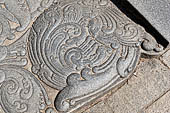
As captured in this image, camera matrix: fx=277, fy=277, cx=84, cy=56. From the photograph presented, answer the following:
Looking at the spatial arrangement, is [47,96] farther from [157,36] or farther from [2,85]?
[157,36]

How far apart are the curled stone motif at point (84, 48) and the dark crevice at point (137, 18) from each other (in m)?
0.04

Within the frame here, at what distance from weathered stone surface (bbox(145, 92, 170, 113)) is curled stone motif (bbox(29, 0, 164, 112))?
30 cm

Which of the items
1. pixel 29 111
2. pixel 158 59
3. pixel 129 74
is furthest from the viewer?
pixel 158 59

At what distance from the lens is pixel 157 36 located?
2.31 m

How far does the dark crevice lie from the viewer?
2299 millimetres

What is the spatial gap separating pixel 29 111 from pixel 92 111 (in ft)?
1.55

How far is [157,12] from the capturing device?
2.33m

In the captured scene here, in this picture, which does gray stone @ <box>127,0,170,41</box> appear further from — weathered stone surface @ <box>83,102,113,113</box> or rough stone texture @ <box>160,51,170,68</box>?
weathered stone surface @ <box>83,102,113,113</box>

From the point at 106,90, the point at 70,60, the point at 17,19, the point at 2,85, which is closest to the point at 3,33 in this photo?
the point at 17,19

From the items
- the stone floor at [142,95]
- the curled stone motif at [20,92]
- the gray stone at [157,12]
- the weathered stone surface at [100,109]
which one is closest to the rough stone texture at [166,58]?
the stone floor at [142,95]

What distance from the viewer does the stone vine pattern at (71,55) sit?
2.07 metres

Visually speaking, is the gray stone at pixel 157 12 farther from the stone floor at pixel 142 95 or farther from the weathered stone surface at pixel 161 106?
the weathered stone surface at pixel 161 106

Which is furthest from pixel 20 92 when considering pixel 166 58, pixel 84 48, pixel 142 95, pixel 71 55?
pixel 166 58

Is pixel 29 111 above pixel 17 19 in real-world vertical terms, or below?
below
